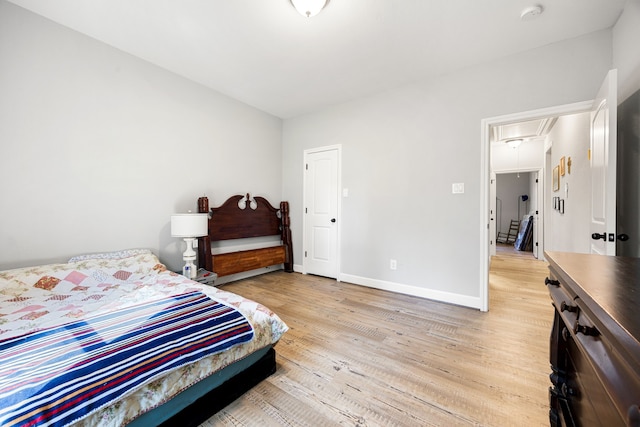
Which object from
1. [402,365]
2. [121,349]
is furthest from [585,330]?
[121,349]

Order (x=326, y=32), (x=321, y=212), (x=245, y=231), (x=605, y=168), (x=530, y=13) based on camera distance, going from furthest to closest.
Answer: (x=321, y=212) < (x=245, y=231) < (x=326, y=32) < (x=530, y=13) < (x=605, y=168)

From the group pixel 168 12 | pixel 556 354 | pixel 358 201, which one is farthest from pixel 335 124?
pixel 556 354

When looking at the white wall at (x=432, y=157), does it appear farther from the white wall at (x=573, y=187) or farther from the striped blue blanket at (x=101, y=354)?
the striped blue blanket at (x=101, y=354)

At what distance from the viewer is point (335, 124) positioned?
147 inches

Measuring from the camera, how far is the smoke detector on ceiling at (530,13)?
6.25 feet

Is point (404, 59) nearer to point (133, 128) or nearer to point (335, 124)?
point (335, 124)

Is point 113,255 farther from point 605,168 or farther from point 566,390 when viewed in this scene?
point 605,168

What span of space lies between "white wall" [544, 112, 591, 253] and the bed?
136 inches

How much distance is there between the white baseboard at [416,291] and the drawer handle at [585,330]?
227 cm

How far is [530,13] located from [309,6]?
1.69 metres

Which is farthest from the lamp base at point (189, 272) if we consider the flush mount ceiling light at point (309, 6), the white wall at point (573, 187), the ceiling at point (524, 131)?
the ceiling at point (524, 131)

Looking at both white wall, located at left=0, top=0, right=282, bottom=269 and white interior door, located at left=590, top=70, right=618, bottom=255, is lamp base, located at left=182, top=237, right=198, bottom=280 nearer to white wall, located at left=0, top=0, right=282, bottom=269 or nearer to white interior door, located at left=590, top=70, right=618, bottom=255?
white wall, located at left=0, top=0, right=282, bottom=269

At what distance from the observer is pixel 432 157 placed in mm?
2941

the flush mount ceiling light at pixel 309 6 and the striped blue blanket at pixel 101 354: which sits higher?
the flush mount ceiling light at pixel 309 6
